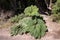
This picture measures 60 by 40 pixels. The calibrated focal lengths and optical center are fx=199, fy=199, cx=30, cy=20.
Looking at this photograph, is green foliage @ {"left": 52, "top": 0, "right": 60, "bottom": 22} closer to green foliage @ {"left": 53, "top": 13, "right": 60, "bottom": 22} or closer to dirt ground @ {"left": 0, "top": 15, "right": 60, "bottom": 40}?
green foliage @ {"left": 53, "top": 13, "right": 60, "bottom": 22}

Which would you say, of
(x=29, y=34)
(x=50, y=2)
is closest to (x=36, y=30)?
(x=29, y=34)

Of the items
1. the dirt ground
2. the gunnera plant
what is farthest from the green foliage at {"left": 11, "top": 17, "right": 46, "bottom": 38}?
the dirt ground

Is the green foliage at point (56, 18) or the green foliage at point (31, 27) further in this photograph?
the green foliage at point (56, 18)

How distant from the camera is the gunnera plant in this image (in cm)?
1065

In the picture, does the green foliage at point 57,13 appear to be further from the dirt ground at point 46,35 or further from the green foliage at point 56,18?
the dirt ground at point 46,35

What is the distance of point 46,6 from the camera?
16.5m

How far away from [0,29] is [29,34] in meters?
2.08

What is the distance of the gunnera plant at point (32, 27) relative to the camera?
34.9ft

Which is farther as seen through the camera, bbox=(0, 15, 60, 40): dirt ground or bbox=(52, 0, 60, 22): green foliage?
bbox=(52, 0, 60, 22): green foliage

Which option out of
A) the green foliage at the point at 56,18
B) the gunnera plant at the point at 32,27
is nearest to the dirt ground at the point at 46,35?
the gunnera plant at the point at 32,27

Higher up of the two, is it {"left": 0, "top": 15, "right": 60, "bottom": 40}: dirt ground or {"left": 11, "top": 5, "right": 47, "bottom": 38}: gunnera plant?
{"left": 11, "top": 5, "right": 47, "bottom": 38}: gunnera plant

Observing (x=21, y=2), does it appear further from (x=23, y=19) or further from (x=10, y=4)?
(x=23, y=19)

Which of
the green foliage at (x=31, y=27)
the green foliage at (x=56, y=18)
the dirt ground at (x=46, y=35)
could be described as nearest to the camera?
the dirt ground at (x=46, y=35)

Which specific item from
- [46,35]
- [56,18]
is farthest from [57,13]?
[46,35]
